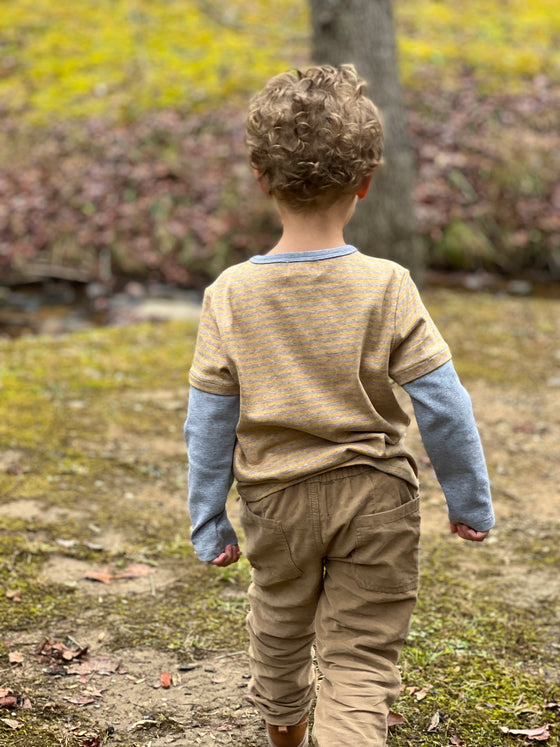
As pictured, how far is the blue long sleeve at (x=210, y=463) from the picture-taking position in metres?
2.26

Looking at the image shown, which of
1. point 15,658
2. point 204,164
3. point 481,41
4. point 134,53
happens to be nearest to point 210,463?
point 15,658

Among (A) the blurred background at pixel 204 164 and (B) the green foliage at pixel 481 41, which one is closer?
(A) the blurred background at pixel 204 164

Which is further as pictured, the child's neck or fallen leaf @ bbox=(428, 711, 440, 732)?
fallen leaf @ bbox=(428, 711, 440, 732)

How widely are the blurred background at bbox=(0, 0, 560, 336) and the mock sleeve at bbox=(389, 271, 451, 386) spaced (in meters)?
6.52

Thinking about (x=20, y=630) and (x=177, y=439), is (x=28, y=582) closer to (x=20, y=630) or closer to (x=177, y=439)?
(x=20, y=630)

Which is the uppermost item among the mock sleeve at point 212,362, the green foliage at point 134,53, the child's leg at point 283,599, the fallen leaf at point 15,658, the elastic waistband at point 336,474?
the green foliage at point 134,53

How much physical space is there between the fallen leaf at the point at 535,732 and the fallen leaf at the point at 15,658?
1.54 meters

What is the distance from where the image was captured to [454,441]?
2182 millimetres

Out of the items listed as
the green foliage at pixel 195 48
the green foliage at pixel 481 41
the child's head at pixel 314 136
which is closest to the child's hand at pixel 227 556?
the child's head at pixel 314 136

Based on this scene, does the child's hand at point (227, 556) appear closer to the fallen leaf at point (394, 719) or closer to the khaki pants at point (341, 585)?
the khaki pants at point (341, 585)

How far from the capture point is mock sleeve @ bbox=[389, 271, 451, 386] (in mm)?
2107

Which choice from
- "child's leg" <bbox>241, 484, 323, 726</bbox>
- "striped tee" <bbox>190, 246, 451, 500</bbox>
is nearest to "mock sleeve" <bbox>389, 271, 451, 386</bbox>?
"striped tee" <bbox>190, 246, 451, 500</bbox>

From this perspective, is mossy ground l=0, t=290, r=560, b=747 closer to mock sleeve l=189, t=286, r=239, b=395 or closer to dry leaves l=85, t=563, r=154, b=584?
dry leaves l=85, t=563, r=154, b=584

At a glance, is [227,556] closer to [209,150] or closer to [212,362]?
[212,362]
